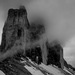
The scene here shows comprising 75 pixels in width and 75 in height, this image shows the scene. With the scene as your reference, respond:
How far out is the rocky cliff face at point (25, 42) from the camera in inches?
4240

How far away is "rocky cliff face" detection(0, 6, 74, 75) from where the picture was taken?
10769 centimetres

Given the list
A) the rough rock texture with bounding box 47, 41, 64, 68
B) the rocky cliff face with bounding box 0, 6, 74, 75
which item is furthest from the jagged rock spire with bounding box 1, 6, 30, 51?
the rough rock texture with bounding box 47, 41, 64, 68

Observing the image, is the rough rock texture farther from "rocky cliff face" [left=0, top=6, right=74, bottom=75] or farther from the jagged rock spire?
the jagged rock spire

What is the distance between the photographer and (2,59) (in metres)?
101

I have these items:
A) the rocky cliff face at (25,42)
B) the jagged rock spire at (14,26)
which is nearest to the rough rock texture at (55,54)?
the rocky cliff face at (25,42)

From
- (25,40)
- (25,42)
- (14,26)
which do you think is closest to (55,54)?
(25,40)

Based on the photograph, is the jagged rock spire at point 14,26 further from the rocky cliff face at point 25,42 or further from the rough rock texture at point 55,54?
the rough rock texture at point 55,54

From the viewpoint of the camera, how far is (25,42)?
4365 inches

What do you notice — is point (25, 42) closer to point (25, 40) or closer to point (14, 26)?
point (25, 40)

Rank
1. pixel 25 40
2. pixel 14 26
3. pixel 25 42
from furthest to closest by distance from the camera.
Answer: pixel 14 26 < pixel 25 40 < pixel 25 42

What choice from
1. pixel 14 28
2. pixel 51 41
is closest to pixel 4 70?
pixel 14 28

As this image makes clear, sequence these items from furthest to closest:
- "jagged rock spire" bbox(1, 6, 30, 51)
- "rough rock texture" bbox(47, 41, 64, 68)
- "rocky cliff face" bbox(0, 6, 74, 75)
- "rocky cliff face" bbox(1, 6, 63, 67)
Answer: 1. "rough rock texture" bbox(47, 41, 64, 68)
2. "jagged rock spire" bbox(1, 6, 30, 51)
3. "rocky cliff face" bbox(1, 6, 63, 67)
4. "rocky cliff face" bbox(0, 6, 74, 75)

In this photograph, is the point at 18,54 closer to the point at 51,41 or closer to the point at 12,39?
the point at 12,39

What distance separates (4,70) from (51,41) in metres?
47.8
